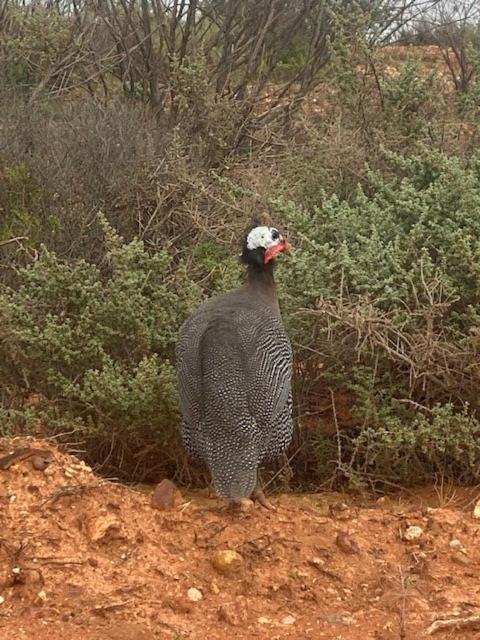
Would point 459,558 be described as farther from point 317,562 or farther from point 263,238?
point 263,238

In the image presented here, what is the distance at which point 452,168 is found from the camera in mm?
5258

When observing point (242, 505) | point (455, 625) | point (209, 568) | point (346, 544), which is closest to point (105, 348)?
point (242, 505)

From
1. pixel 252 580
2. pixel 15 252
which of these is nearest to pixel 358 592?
pixel 252 580

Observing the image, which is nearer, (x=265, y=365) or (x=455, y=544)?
(x=455, y=544)

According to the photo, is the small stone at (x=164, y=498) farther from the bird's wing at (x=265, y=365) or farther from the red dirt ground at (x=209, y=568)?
the bird's wing at (x=265, y=365)

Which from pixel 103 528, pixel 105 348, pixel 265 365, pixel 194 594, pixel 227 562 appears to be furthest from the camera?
pixel 105 348

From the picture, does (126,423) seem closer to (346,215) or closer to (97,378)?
(97,378)

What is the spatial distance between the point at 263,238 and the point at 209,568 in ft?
5.88

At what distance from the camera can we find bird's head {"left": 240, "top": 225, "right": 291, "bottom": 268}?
4.64 m

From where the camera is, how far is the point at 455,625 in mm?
3170

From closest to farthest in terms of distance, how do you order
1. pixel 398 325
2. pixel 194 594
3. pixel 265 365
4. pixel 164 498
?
pixel 194 594 → pixel 164 498 → pixel 265 365 → pixel 398 325

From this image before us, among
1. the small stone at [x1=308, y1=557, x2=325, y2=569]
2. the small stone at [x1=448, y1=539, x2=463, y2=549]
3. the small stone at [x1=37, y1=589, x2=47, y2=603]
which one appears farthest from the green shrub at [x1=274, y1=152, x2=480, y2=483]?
the small stone at [x1=37, y1=589, x2=47, y2=603]

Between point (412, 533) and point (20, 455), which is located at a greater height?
point (20, 455)

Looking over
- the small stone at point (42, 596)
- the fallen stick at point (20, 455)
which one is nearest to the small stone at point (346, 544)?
the small stone at point (42, 596)
